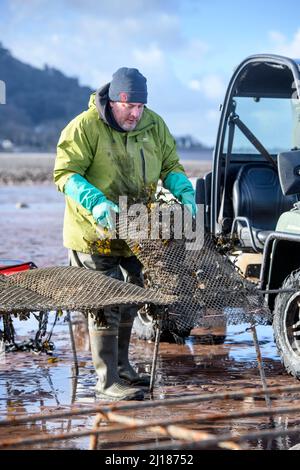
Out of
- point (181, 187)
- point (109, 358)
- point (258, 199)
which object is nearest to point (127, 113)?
point (181, 187)

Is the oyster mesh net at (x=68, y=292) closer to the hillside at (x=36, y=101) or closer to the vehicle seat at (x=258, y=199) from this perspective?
the vehicle seat at (x=258, y=199)

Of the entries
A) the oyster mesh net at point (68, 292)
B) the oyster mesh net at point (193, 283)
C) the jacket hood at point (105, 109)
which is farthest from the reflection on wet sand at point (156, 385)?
the jacket hood at point (105, 109)

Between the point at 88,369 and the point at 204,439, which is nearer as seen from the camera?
the point at 204,439

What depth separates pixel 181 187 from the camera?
7.73m

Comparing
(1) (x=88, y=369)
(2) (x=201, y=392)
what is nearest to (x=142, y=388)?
(2) (x=201, y=392)

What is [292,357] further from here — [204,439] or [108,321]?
[204,439]

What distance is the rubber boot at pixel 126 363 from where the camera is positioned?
761 cm

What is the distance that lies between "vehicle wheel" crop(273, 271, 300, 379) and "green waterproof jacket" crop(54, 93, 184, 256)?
100 cm

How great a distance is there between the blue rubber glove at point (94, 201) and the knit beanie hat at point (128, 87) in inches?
22.7

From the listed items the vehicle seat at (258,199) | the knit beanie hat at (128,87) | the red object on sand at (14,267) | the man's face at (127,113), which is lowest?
the red object on sand at (14,267)

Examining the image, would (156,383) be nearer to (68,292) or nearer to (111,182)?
(68,292)

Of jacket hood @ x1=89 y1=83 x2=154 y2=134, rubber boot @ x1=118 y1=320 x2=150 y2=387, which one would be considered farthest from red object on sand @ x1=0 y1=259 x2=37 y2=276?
jacket hood @ x1=89 y1=83 x2=154 y2=134
